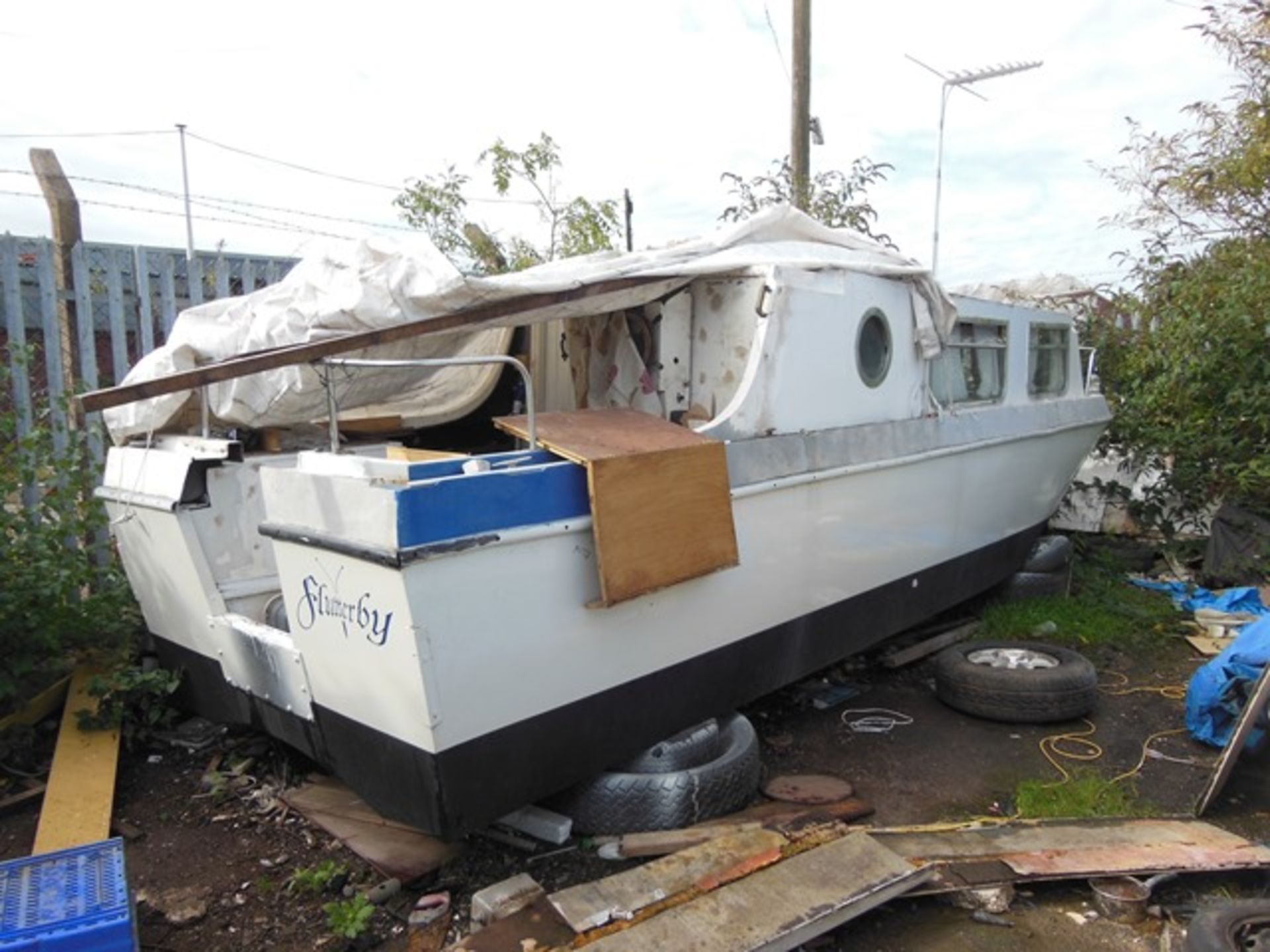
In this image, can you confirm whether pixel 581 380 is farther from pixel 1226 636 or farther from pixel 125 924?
pixel 1226 636

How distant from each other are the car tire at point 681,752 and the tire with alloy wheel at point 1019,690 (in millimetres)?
1673

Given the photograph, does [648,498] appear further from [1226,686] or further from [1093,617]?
[1093,617]

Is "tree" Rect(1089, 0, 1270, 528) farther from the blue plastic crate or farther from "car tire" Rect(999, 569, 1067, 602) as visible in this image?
the blue plastic crate

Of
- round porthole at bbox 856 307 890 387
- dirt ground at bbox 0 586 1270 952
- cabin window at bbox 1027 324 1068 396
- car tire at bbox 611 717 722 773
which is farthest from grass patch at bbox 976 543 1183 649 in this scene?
car tire at bbox 611 717 722 773

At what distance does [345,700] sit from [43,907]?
3.16 feet

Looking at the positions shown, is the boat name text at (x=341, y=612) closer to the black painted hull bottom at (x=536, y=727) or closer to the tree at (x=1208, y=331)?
the black painted hull bottom at (x=536, y=727)

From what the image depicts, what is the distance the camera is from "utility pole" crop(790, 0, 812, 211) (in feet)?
29.8

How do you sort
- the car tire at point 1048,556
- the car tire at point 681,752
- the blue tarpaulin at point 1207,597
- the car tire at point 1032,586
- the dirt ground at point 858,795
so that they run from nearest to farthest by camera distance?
the dirt ground at point 858,795 < the car tire at point 681,752 < the blue tarpaulin at point 1207,597 < the car tire at point 1032,586 < the car tire at point 1048,556

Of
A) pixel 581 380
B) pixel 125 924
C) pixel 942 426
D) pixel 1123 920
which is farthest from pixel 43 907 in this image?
pixel 942 426

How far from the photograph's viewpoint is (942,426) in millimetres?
4930

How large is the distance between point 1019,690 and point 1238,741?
1048 millimetres

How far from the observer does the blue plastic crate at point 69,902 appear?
7.54ft

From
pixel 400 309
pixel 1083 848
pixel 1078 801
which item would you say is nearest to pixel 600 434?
pixel 400 309

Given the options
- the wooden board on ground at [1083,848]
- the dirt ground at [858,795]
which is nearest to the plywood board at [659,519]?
the dirt ground at [858,795]
